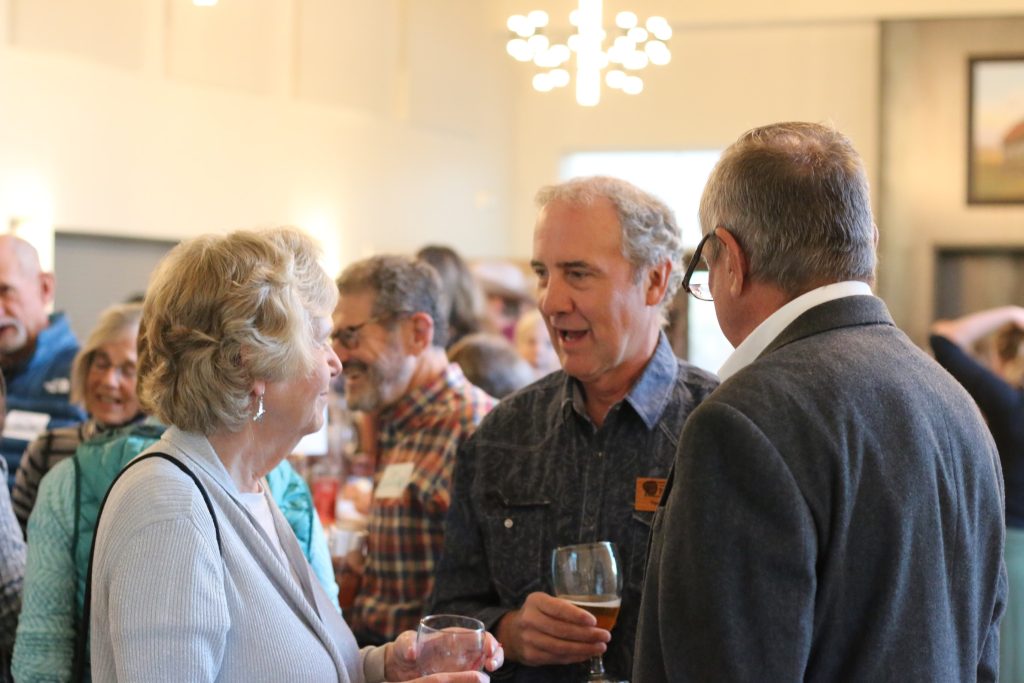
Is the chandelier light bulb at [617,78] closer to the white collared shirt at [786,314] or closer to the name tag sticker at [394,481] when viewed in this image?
the name tag sticker at [394,481]

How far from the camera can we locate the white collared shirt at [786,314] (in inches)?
62.0

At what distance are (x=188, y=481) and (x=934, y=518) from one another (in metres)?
1.04

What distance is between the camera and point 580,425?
246 centimetres

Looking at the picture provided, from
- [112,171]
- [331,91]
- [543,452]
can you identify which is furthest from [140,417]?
[331,91]

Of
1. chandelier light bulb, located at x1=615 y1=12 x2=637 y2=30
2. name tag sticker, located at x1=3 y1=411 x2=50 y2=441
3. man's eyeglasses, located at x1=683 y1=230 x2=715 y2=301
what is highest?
chandelier light bulb, located at x1=615 y1=12 x2=637 y2=30

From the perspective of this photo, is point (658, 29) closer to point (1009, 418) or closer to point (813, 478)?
point (1009, 418)

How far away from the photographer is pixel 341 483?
4.44m

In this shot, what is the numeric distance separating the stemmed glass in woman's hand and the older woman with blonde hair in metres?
0.02

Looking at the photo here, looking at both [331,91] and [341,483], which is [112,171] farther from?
[341,483]

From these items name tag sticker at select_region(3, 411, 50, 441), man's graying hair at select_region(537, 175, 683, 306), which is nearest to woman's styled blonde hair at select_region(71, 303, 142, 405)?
name tag sticker at select_region(3, 411, 50, 441)

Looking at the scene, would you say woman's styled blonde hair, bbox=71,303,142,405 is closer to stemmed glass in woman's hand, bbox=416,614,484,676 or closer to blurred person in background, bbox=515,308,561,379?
stemmed glass in woman's hand, bbox=416,614,484,676

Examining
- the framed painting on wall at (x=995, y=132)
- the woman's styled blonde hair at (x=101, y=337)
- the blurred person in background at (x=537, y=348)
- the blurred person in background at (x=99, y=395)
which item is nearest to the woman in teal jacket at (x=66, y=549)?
the blurred person in background at (x=99, y=395)

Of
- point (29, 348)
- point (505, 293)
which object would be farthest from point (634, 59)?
point (29, 348)

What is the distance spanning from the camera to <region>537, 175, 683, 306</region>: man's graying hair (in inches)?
97.1
